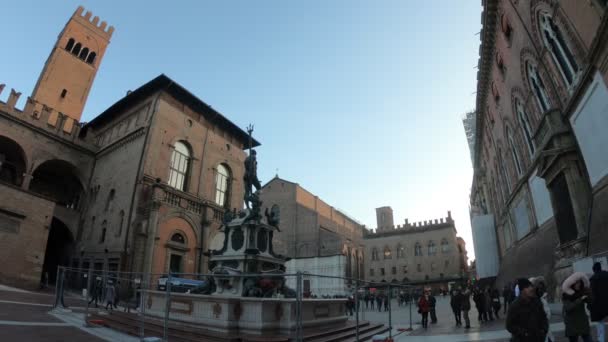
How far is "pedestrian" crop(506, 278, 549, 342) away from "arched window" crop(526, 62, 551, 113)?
1415 cm

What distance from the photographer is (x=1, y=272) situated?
1811 centimetres

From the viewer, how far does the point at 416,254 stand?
5756cm

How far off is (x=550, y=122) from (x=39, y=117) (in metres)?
32.9

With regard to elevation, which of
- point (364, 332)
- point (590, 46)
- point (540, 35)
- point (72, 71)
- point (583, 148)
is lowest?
point (364, 332)

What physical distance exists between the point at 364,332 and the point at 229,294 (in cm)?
461

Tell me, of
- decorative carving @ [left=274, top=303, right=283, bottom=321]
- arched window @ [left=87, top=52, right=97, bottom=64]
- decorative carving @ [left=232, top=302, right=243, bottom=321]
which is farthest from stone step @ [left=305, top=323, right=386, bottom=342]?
arched window @ [left=87, top=52, right=97, bottom=64]

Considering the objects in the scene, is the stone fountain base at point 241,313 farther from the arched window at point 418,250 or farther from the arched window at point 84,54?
the arched window at point 418,250

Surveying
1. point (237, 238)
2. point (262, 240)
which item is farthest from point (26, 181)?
point (262, 240)

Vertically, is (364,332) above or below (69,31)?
below

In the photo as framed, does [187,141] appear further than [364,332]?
Yes

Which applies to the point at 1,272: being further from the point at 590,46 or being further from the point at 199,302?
the point at 590,46

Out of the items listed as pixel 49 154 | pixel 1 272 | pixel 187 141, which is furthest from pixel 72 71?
pixel 1 272

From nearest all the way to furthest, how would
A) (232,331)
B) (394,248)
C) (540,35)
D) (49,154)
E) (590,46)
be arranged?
(232,331) → (590,46) → (540,35) → (49,154) → (394,248)

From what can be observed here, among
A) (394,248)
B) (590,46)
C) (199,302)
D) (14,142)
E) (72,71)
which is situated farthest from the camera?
(394,248)
